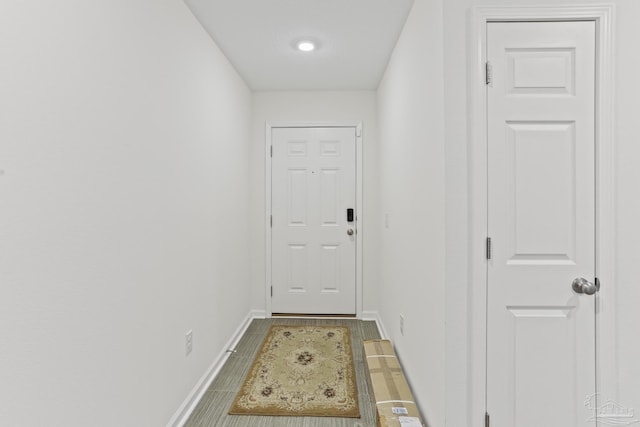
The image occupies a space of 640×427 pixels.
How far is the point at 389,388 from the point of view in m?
2.05

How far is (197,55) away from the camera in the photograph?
2266 mm

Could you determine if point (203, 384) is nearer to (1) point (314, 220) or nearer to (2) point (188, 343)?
(2) point (188, 343)

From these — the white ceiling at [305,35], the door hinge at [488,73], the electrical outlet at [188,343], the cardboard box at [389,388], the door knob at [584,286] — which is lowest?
the cardboard box at [389,388]

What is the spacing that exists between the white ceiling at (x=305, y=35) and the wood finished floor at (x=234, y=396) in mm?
2366

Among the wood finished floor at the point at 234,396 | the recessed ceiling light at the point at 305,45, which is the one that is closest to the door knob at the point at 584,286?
the wood finished floor at the point at 234,396

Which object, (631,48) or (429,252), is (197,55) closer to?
(429,252)

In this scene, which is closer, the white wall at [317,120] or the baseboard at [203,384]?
the baseboard at [203,384]

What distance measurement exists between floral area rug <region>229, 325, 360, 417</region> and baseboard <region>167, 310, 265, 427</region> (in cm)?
24

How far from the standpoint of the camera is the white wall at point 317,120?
3750mm

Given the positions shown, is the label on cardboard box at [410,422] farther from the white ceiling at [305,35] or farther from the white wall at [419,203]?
the white ceiling at [305,35]

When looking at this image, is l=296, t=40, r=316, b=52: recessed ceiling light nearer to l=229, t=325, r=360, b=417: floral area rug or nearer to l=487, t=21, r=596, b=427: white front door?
l=487, t=21, r=596, b=427: white front door

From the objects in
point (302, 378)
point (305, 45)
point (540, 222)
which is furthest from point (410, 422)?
point (305, 45)

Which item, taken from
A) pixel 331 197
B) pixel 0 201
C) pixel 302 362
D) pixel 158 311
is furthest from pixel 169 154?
pixel 331 197

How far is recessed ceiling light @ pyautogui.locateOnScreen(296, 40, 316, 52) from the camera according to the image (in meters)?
2.63
